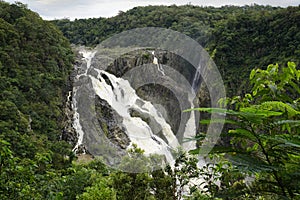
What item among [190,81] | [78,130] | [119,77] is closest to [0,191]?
[78,130]

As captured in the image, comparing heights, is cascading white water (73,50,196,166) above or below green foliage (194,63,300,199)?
above

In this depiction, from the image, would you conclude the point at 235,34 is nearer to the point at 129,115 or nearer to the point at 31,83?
the point at 129,115

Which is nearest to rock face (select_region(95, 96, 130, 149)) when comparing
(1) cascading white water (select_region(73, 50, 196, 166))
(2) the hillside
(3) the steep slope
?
(1) cascading white water (select_region(73, 50, 196, 166))

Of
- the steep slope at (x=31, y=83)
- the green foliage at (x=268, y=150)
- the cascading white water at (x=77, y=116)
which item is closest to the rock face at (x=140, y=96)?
the cascading white water at (x=77, y=116)

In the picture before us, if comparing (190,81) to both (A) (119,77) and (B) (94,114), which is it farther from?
(B) (94,114)

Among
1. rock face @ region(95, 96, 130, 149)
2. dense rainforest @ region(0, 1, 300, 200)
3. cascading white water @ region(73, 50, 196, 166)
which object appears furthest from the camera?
cascading white water @ region(73, 50, 196, 166)

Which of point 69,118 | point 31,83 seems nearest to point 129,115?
point 69,118

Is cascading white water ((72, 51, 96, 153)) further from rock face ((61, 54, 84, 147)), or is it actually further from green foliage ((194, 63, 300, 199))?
green foliage ((194, 63, 300, 199))

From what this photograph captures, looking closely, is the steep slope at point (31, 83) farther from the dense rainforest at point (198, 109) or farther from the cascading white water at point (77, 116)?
the cascading white water at point (77, 116)

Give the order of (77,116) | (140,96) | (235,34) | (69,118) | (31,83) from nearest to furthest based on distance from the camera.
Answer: (31,83) → (69,118) → (77,116) → (140,96) → (235,34)
